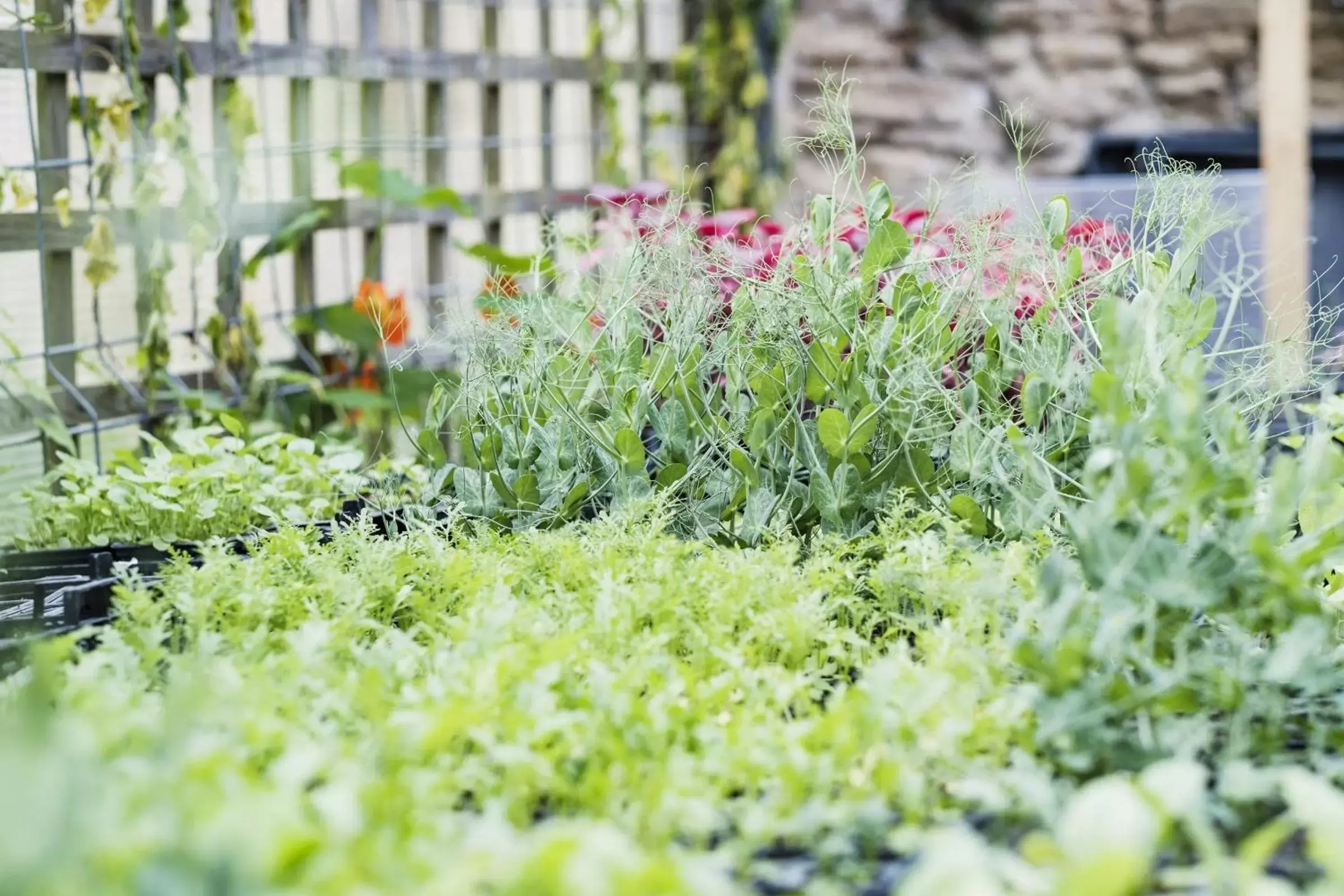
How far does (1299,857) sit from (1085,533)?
23 centimetres

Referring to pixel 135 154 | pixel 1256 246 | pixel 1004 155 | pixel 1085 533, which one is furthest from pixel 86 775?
pixel 1004 155

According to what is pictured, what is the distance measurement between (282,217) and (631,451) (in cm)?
170

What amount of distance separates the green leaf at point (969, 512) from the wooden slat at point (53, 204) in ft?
5.22

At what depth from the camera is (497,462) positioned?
139cm

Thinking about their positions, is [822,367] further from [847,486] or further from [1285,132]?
[1285,132]

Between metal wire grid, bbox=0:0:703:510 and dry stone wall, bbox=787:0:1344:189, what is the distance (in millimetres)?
614

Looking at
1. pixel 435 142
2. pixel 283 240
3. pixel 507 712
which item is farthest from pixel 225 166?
pixel 507 712

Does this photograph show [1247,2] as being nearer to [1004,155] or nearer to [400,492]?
[1004,155]

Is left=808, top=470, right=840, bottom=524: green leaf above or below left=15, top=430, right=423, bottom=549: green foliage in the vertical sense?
above

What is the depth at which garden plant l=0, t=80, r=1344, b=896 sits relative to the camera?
2.09 feet

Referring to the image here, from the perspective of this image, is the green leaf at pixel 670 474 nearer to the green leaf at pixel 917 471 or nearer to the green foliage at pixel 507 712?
the green foliage at pixel 507 712

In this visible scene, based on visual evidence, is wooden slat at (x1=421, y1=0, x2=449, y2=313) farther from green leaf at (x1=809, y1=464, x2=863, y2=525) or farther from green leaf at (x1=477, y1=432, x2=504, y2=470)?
green leaf at (x1=809, y1=464, x2=863, y2=525)

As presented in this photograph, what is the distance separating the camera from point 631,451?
4.32 feet

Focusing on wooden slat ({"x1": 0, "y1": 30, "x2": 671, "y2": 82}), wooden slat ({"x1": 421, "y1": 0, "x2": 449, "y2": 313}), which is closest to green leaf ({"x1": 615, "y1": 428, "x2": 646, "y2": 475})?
wooden slat ({"x1": 0, "y1": 30, "x2": 671, "y2": 82})
